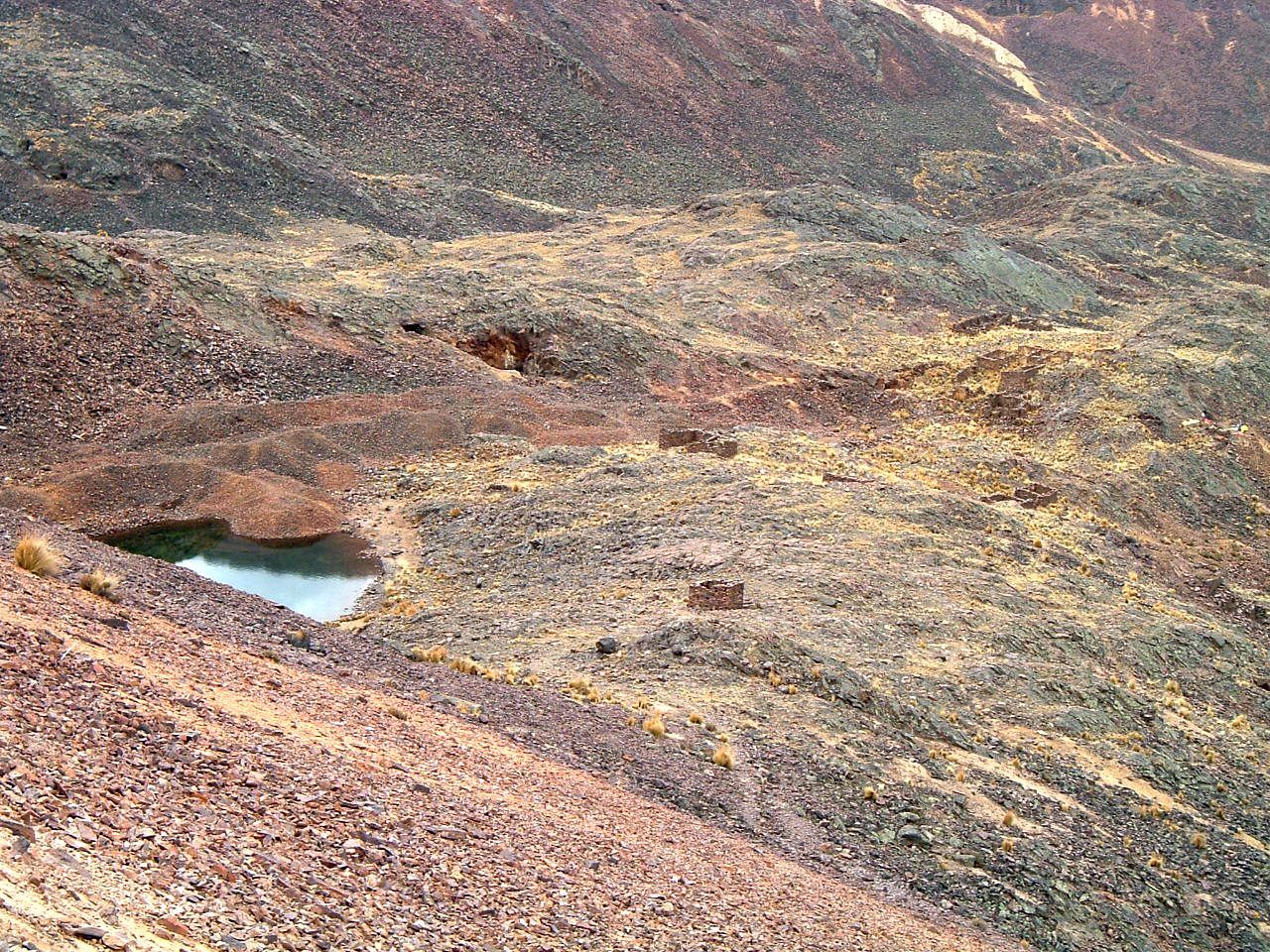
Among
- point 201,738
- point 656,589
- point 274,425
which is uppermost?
point 201,738

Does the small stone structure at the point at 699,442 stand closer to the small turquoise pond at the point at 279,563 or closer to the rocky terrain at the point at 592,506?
the rocky terrain at the point at 592,506

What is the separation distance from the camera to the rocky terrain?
376 inches

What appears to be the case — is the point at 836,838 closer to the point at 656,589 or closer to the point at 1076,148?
the point at 656,589

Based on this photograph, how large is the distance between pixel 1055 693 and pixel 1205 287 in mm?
41270

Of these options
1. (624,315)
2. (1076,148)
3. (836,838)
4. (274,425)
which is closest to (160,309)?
(274,425)

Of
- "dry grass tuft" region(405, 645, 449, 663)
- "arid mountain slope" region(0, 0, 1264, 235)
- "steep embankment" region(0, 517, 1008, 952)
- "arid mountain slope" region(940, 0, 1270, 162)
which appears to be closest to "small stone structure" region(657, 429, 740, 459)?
"dry grass tuft" region(405, 645, 449, 663)

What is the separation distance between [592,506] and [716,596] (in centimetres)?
596

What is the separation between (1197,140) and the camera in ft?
298

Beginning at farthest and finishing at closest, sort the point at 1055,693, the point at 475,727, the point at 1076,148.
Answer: the point at 1076,148, the point at 1055,693, the point at 475,727

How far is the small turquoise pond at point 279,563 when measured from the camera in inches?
848

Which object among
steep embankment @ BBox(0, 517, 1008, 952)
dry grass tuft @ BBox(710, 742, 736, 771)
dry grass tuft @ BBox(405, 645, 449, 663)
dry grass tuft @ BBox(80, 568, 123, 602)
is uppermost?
steep embankment @ BBox(0, 517, 1008, 952)

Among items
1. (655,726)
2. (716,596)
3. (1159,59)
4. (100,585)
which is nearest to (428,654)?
(655,726)

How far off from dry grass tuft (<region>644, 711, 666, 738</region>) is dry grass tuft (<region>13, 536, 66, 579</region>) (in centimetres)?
625

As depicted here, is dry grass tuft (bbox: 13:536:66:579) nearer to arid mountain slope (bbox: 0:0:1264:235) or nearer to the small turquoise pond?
the small turquoise pond
